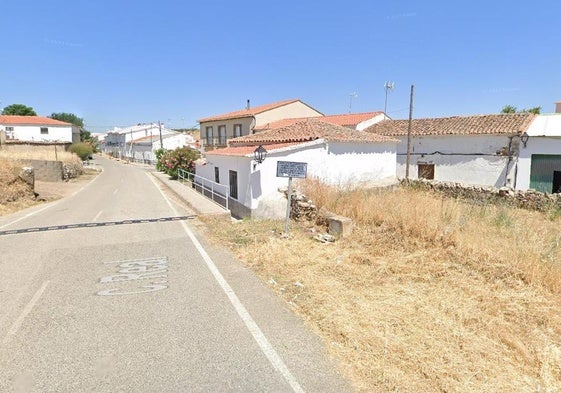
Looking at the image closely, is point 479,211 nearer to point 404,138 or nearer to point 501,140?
point 501,140

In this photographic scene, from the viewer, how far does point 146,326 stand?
416 centimetres

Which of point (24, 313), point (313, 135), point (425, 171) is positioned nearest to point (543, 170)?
point (425, 171)

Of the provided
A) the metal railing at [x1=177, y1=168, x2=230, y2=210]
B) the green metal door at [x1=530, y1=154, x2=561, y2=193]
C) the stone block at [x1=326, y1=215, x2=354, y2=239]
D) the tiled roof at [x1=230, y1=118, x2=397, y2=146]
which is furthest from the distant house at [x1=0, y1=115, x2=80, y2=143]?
the green metal door at [x1=530, y1=154, x2=561, y2=193]

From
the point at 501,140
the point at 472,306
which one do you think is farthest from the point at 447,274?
the point at 501,140

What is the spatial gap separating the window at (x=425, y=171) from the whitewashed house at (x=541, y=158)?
5.48 metres

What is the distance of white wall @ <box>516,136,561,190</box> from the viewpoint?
61.3 feet

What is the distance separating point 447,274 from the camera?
17.8 feet

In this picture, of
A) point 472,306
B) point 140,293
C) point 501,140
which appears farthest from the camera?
point 501,140

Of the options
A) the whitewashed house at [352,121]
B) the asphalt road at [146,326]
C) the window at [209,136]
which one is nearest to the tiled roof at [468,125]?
the whitewashed house at [352,121]

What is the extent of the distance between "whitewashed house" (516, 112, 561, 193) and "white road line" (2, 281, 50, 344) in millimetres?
23522

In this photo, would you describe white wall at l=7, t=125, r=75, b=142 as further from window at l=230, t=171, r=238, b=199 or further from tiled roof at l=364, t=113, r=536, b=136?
tiled roof at l=364, t=113, r=536, b=136

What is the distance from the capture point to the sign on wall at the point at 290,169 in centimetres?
815

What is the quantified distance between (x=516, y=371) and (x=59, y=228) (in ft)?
37.5

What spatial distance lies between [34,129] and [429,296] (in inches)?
2357
